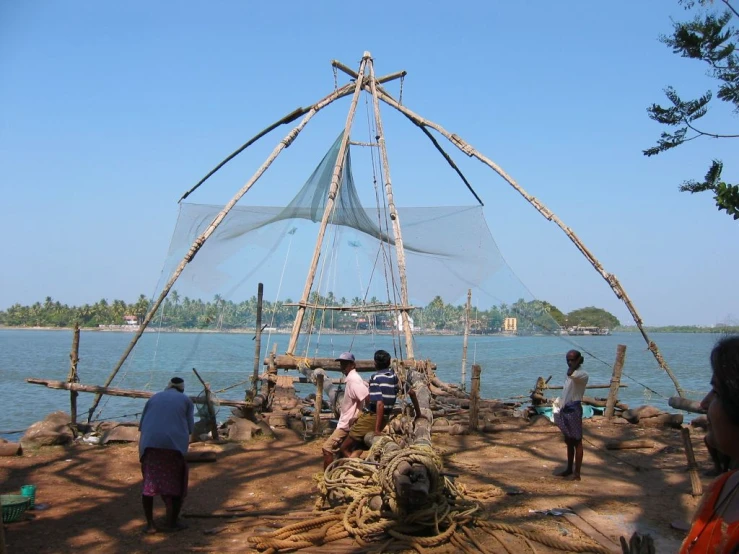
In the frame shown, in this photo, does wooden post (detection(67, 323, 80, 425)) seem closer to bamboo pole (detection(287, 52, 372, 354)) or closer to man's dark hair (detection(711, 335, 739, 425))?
bamboo pole (detection(287, 52, 372, 354))

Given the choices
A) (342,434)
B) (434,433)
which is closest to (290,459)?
(342,434)

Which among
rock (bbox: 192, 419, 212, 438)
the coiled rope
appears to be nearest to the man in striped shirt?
the coiled rope

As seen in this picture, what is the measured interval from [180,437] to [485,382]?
26086 millimetres

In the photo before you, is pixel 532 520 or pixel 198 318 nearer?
pixel 532 520

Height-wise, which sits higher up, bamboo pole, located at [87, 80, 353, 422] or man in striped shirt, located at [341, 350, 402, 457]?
bamboo pole, located at [87, 80, 353, 422]

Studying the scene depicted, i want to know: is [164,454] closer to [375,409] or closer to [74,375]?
[375,409]

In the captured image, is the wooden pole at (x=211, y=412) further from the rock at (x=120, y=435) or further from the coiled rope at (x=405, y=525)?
the coiled rope at (x=405, y=525)

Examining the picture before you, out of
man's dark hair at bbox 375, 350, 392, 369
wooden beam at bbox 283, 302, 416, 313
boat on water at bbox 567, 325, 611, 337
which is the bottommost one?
man's dark hair at bbox 375, 350, 392, 369

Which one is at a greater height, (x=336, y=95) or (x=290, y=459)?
(x=336, y=95)

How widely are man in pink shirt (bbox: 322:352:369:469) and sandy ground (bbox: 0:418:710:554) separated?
0.42 metres

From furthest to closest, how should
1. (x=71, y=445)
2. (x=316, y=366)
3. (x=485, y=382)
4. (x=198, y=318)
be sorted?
(x=485, y=382)
(x=316, y=366)
(x=198, y=318)
(x=71, y=445)

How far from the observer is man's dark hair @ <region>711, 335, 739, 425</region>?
1.43m

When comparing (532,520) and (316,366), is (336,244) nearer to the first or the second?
(316,366)

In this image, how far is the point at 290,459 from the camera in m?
7.67
